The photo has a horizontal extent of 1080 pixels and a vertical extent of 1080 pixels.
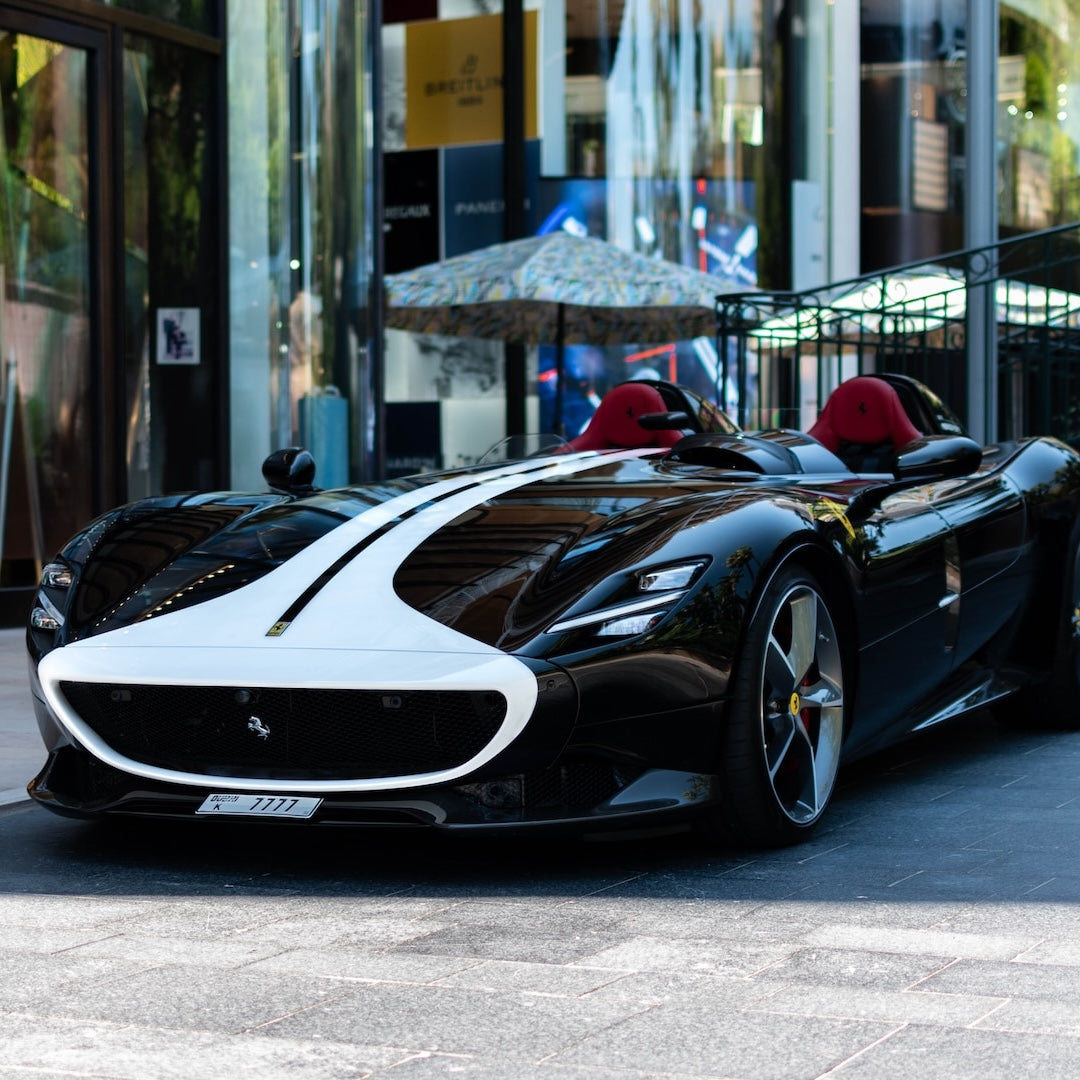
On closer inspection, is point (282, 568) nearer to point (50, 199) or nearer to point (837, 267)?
point (50, 199)

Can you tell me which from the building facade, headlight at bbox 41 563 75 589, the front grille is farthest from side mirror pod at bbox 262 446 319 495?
the building facade

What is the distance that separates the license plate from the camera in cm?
423

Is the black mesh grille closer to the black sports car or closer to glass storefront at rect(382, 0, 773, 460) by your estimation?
the black sports car

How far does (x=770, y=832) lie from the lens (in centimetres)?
454

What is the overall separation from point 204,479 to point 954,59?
469 inches

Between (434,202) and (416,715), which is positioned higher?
(434,202)

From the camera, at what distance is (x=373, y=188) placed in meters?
13.7

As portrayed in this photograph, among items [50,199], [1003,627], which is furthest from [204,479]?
[1003,627]

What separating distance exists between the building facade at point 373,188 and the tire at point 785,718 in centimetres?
712

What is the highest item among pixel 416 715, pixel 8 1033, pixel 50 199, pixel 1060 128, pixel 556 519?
pixel 1060 128

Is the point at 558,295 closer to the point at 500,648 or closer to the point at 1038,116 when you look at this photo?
the point at 500,648

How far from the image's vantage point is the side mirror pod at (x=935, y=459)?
18.4 feet

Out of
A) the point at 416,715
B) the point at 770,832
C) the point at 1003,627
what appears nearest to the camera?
the point at 416,715

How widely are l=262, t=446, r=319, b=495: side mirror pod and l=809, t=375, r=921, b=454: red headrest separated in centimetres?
194
